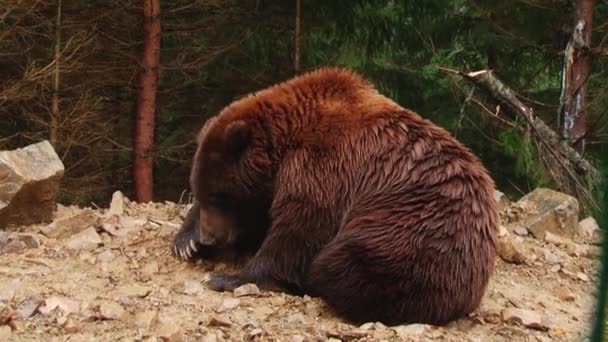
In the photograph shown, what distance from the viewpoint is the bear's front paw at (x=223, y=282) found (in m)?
5.42

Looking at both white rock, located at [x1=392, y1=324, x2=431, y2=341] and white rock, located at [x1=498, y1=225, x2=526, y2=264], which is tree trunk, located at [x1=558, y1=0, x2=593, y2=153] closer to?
white rock, located at [x1=498, y1=225, x2=526, y2=264]

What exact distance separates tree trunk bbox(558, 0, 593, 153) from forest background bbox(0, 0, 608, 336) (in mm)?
388

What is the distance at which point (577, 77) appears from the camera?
41.7 feet

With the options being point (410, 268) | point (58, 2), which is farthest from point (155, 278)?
point (58, 2)

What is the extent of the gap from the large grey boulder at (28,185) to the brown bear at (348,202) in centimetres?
135

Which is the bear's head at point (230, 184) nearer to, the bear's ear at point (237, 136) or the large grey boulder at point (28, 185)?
the bear's ear at point (237, 136)

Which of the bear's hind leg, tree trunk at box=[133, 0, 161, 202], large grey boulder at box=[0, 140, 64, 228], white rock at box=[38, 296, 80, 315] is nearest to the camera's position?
white rock at box=[38, 296, 80, 315]

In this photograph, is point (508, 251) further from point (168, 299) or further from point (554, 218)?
point (168, 299)

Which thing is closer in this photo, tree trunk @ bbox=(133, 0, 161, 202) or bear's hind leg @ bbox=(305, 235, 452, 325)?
bear's hind leg @ bbox=(305, 235, 452, 325)

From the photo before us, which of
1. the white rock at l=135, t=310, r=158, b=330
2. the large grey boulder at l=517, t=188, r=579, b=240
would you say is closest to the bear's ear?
the white rock at l=135, t=310, r=158, b=330

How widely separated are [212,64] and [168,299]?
11.6 meters

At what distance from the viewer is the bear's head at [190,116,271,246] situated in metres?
5.69

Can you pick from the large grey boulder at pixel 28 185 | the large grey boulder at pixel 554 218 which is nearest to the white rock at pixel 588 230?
the large grey boulder at pixel 554 218

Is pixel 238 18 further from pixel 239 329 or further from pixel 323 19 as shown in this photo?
pixel 239 329
